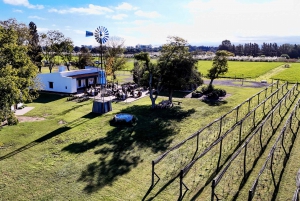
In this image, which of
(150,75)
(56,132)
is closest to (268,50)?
(150,75)

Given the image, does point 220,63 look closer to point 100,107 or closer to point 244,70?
point 100,107

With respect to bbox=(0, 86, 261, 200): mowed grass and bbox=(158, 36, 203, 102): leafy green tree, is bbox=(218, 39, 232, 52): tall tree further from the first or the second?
bbox=(0, 86, 261, 200): mowed grass

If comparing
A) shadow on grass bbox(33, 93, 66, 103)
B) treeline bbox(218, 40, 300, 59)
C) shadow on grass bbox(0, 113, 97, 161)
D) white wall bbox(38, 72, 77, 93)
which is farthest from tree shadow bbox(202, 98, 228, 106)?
treeline bbox(218, 40, 300, 59)

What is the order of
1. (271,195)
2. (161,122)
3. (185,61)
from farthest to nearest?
(185,61) < (161,122) < (271,195)

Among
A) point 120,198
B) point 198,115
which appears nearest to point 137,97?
point 198,115

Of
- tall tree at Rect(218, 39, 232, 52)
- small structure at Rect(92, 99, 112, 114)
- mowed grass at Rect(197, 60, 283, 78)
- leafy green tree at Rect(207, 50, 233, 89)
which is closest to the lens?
small structure at Rect(92, 99, 112, 114)

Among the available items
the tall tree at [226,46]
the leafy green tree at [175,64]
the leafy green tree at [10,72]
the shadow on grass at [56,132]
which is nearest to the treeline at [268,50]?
the tall tree at [226,46]

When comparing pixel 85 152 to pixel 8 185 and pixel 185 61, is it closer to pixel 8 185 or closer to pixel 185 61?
pixel 8 185
